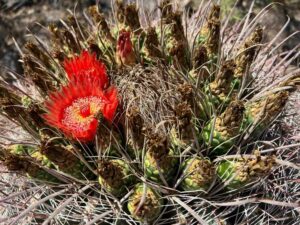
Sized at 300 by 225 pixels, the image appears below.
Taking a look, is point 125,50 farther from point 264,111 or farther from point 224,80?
point 264,111

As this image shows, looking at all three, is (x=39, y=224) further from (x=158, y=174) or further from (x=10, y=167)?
(x=158, y=174)

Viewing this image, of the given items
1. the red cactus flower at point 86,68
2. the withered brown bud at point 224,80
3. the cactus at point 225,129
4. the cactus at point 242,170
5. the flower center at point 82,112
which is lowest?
the cactus at point 242,170

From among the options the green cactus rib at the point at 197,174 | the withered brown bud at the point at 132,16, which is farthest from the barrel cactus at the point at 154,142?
the withered brown bud at the point at 132,16

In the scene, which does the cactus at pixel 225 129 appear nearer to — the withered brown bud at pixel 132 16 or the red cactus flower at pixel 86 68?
the red cactus flower at pixel 86 68

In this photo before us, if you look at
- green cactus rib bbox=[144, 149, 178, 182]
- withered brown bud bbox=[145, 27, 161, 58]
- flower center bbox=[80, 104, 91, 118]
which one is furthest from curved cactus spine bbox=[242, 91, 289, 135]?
flower center bbox=[80, 104, 91, 118]

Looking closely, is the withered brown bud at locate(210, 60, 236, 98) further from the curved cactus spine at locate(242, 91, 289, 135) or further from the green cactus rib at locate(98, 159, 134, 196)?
the green cactus rib at locate(98, 159, 134, 196)

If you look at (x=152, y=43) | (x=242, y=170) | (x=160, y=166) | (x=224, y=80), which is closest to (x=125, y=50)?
(x=152, y=43)

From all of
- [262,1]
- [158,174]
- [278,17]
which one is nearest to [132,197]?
[158,174]

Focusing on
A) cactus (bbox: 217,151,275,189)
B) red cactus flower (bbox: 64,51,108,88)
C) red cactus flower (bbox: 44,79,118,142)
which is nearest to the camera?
cactus (bbox: 217,151,275,189)
